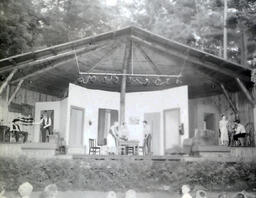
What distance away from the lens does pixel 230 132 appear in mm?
7887

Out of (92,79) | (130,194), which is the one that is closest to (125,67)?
(92,79)

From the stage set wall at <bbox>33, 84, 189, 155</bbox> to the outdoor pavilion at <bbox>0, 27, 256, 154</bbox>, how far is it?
22 cm

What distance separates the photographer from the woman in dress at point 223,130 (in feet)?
25.3

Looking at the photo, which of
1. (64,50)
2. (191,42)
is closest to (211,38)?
(191,42)

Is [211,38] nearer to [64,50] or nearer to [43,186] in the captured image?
[64,50]

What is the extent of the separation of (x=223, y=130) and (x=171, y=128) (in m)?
1.45

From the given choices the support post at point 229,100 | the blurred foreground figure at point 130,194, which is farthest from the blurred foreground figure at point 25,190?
the support post at point 229,100

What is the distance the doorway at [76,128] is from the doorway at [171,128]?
7.16 ft

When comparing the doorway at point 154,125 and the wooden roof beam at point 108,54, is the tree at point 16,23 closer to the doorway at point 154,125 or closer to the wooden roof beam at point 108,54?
the wooden roof beam at point 108,54

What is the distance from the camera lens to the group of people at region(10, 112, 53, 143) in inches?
280

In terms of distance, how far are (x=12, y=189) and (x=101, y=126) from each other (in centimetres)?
412

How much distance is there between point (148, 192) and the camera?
5320 millimetres

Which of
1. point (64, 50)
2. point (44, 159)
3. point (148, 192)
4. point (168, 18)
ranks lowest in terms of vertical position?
point (148, 192)

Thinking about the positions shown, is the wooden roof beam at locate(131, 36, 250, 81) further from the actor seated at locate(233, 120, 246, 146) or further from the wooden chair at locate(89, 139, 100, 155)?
the wooden chair at locate(89, 139, 100, 155)
